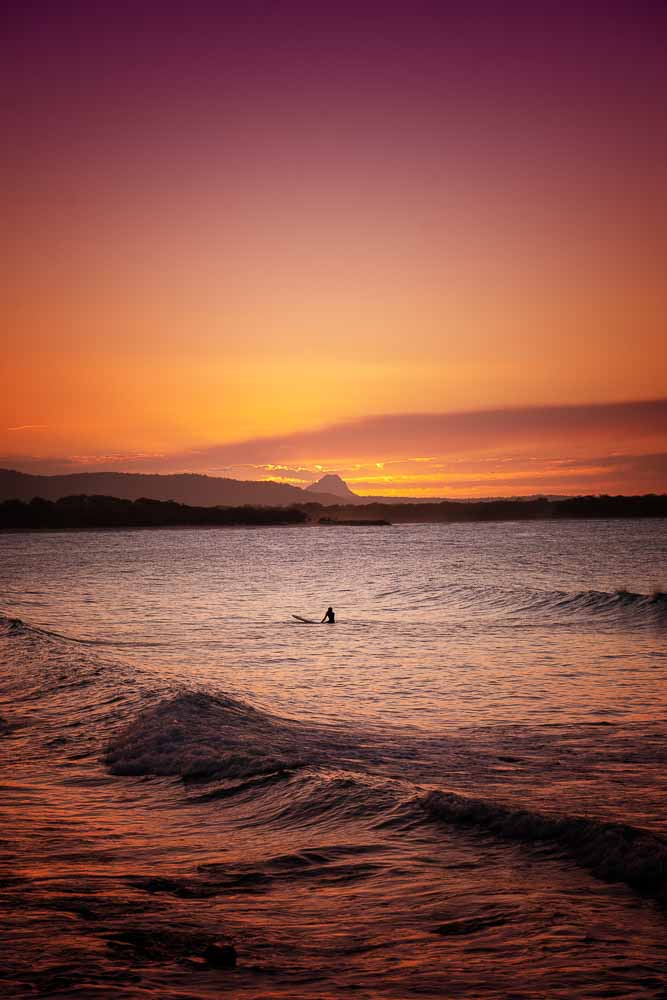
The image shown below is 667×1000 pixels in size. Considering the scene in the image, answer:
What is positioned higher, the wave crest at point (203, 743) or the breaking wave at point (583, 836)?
the breaking wave at point (583, 836)

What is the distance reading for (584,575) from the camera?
54.3 m

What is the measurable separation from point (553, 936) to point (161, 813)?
15.8 ft

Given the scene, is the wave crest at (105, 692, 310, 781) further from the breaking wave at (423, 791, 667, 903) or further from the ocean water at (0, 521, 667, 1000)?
the breaking wave at (423, 791, 667, 903)

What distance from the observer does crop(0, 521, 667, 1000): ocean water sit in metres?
5.40

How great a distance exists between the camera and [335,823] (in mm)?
8383

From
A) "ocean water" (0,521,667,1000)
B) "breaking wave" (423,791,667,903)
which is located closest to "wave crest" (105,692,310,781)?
"ocean water" (0,521,667,1000)

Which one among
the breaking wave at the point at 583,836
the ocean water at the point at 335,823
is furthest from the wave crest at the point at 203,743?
the breaking wave at the point at 583,836

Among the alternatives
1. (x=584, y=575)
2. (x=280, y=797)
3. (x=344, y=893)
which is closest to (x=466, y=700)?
(x=280, y=797)

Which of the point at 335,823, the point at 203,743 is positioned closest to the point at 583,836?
the point at 335,823

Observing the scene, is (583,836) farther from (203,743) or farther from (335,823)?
(203,743)

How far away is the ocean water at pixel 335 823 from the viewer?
5.40 metres

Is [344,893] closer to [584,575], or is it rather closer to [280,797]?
[280,797]

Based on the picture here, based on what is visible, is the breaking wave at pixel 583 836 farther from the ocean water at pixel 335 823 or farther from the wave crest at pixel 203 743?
the wave crest at pixel 203 743

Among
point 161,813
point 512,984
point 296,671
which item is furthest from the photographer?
point 296,671
